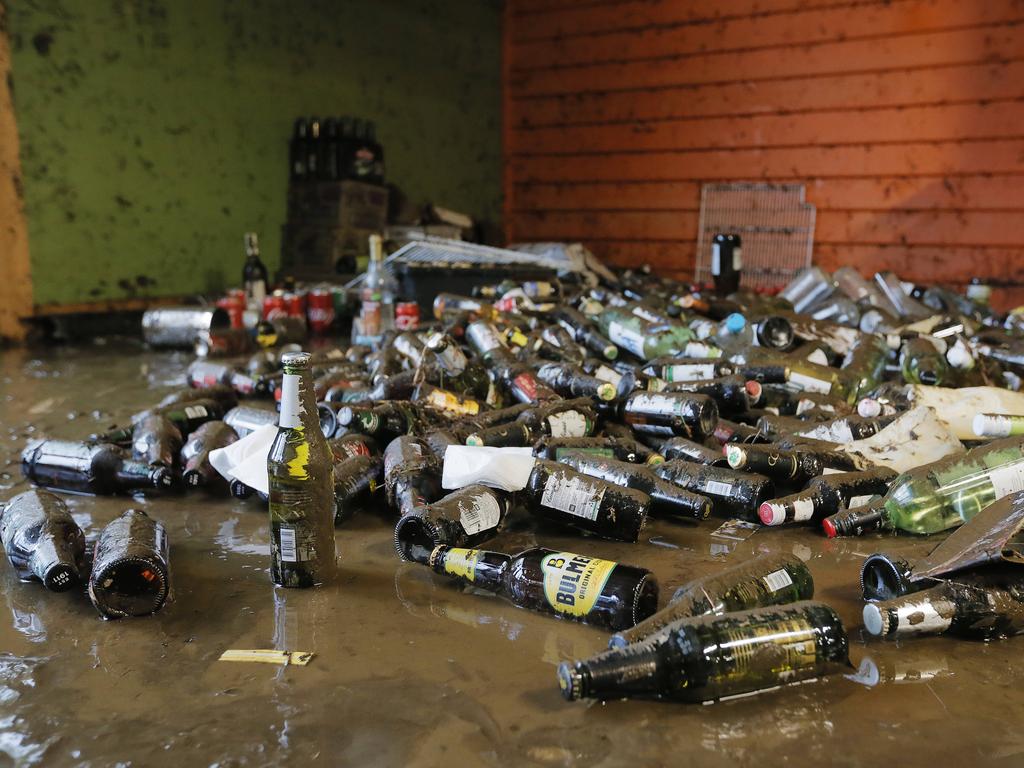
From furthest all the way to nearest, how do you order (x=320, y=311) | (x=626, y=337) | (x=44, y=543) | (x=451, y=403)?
(x=320, y=311) → (x=626, y=337) → (x=451, y=403) → (x=44, y=543)

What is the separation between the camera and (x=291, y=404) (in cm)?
154

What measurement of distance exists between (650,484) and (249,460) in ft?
3.28

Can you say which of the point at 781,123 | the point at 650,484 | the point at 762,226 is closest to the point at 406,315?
the point at 650,484

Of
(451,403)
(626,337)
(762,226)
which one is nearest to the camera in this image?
(451,403)

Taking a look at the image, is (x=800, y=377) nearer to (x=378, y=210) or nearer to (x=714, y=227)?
(x=378, y=210)

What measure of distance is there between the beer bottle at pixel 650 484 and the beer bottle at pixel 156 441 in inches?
46.1

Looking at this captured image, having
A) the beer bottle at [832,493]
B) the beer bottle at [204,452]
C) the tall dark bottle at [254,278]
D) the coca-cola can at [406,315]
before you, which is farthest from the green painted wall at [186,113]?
the beer bottle at [832,493]

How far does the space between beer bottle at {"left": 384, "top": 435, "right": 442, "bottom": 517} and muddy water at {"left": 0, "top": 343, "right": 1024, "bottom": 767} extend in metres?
0.16

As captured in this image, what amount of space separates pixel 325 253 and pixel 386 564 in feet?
15.7

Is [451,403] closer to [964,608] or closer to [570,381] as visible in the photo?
[570,381]

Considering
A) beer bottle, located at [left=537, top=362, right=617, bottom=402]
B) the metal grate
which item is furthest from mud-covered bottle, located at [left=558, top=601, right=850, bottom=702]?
the metal grate

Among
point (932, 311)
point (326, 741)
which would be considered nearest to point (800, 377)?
point (326, 741)

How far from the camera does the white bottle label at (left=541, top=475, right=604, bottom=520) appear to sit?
185 cm

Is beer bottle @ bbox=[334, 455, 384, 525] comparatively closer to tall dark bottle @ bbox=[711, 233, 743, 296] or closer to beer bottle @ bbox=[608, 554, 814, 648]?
beer bottle @ bbox=[608, 554, 814, 648]
